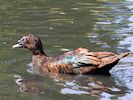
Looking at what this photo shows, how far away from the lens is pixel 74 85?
1062 cm

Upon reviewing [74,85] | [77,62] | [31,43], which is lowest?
[74,85]

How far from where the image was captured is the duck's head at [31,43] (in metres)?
12.0

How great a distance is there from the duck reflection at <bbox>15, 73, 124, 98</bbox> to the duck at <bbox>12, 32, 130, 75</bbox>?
143 mm

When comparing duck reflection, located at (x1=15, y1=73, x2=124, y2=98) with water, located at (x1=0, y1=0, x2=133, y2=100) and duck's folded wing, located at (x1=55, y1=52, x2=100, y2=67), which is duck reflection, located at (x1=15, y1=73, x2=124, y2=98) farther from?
duck's folded wing, located at (x1=55, y1=52, x2=100, y2=67)

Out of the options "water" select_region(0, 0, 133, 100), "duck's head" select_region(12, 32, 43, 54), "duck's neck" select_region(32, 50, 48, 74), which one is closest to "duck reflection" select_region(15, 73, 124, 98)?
"water" select_region(0, 0, 133, 100)

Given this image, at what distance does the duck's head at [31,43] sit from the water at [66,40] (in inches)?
14.5

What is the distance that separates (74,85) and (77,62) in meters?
0.68

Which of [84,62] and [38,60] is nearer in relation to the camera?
[84,62]

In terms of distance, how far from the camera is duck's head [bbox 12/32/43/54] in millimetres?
11984

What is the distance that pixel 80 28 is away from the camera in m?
15.2

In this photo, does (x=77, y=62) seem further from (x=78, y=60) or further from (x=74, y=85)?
(x=74, y=85)

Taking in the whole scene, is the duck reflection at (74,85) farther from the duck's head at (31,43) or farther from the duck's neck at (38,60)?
the duck's head at (31,43)

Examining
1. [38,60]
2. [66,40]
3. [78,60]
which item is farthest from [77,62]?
[66,40]

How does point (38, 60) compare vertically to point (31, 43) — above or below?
below
